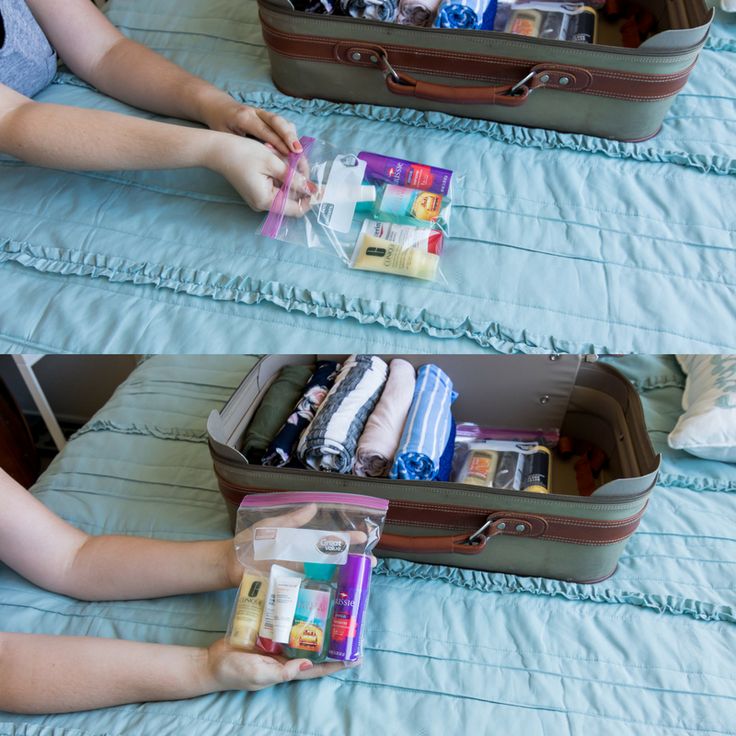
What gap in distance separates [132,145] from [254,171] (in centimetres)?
17

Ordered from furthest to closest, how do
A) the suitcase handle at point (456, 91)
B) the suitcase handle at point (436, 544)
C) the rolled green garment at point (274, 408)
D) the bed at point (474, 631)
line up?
the suitcase handle at point (456, 91) < the rolled green garment at point (274, 408) < the suitcase handle at point (436, 544) < the bed at point (474, 631)

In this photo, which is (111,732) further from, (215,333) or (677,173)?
(677,173)

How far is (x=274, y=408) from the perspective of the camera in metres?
1.04

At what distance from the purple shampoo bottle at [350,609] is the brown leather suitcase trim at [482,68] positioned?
681mm

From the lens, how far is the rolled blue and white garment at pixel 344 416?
0.96 metres

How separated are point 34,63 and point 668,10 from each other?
3.11 ft

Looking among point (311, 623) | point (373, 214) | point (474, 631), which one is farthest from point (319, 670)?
point (373, 214)

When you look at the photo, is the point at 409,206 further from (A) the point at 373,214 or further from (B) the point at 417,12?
(B) the point at 417,12

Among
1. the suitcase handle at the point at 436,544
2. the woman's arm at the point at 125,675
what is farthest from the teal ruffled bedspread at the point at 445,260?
the woman's arm at the point at 125,675

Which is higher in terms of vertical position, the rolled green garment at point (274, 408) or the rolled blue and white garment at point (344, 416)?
the rolled blue and white garment at point (344, 416)

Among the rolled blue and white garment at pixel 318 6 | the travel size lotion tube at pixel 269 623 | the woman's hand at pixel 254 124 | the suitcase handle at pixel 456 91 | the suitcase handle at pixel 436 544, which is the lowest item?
the travel size lotion tube at pixel 269 623

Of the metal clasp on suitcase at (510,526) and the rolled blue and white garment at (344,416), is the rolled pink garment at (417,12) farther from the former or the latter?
the metal clasp on suitcase at (510,526)

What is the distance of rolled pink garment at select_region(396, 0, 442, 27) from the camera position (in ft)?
3.77

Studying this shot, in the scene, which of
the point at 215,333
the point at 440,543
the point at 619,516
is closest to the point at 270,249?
the point at 215,333
